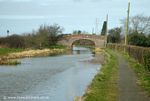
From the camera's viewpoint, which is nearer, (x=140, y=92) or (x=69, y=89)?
(x=140, y=92)

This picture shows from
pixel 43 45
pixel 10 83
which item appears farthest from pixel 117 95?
pixel 43 45

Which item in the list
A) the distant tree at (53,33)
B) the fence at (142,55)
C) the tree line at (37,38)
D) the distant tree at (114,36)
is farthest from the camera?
the distant tree at (114,36)

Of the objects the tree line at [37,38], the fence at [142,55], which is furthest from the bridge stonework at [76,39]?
the fence at [142,55]

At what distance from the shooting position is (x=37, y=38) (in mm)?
80062

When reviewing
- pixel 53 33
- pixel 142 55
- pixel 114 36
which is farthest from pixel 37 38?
pixel 142 55

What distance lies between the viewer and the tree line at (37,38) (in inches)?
2828

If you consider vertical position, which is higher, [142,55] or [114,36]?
[114,36]

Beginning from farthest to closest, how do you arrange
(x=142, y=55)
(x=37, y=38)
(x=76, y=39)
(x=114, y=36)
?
(x=114, y=36) → (x=76, y=39) → (x=37, y=38) → (x=142, y=55)

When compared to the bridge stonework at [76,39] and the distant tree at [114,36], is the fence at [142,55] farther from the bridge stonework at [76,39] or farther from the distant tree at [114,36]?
the distant tree at [114,36]

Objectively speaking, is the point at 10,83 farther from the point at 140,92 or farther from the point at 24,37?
the point at 24,37

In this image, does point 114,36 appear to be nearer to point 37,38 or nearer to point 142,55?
point 37,38

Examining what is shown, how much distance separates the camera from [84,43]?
150125 mm

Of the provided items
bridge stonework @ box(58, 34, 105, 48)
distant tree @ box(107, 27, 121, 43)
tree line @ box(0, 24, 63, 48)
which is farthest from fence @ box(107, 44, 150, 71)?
distant tree @ box(107, 27, 121, 43)

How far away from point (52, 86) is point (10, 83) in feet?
9.81
